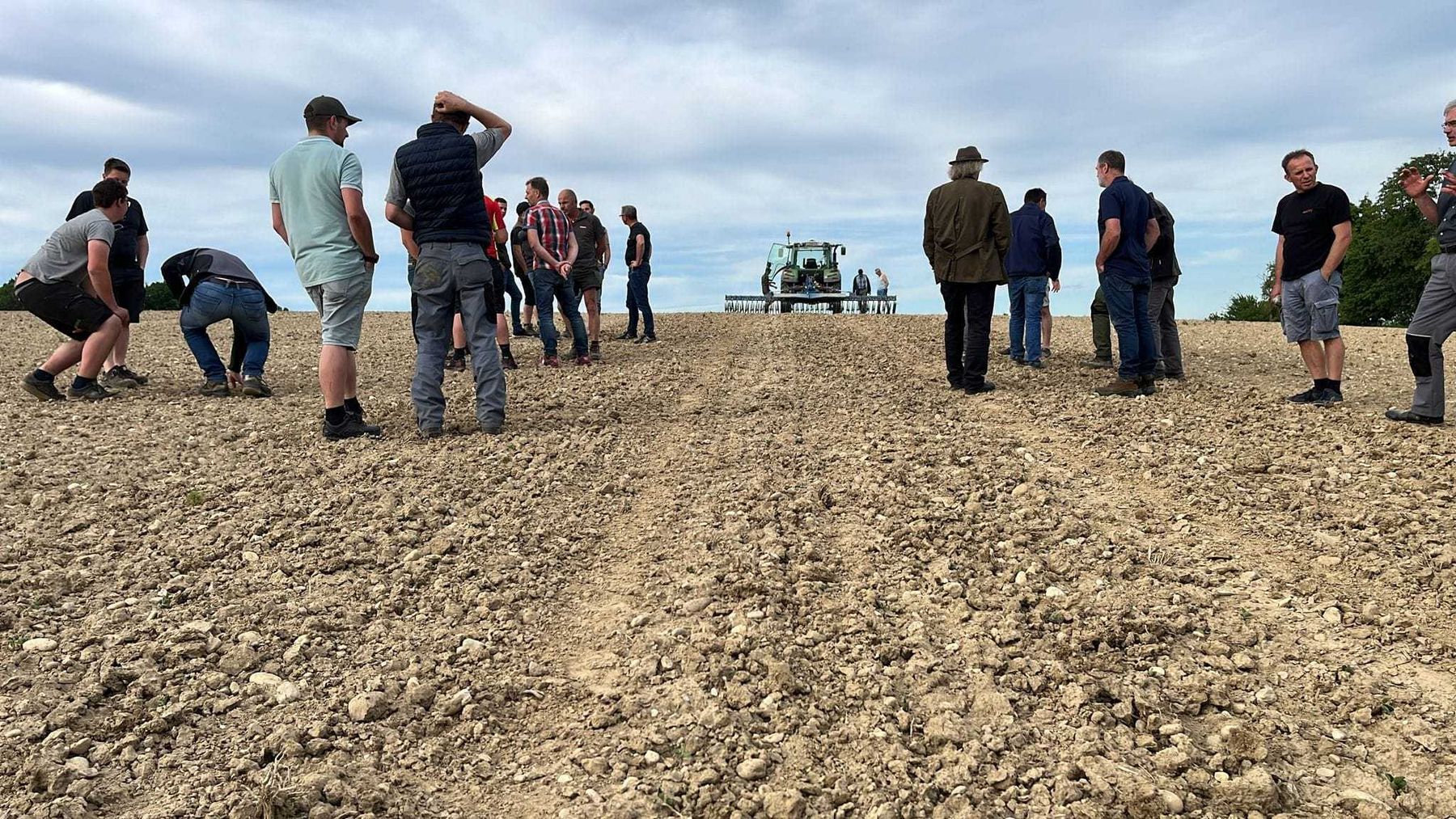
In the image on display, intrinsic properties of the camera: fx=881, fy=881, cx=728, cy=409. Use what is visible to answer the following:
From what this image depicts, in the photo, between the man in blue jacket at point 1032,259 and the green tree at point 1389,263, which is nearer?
the man in blue jacket at point 1032,259

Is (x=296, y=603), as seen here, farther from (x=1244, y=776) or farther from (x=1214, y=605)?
(x=1214, y=605)

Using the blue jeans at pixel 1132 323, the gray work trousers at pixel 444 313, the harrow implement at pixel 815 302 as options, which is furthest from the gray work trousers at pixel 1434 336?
the harrow implement at pixel 815 302

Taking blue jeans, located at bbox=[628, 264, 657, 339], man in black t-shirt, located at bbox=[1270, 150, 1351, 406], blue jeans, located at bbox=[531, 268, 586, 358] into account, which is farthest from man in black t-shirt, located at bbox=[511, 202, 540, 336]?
man in black t-shirt, located at bbox=[1270, 150, 1351, 406]

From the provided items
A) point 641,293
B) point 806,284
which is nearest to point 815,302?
point 806,284

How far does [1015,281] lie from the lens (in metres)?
9.28

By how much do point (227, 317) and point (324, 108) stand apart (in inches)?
109

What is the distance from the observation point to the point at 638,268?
11742mm

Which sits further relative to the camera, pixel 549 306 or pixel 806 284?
pixel 806 284

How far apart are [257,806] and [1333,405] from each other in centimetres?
721

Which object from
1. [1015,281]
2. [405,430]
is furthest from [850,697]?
[1015,281]

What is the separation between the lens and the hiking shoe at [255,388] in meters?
7.70

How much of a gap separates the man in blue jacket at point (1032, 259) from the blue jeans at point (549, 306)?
4559mm

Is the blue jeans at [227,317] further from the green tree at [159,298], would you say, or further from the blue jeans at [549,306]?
the green tree at [159,298]

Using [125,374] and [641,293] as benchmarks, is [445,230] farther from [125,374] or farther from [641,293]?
[641,293]
